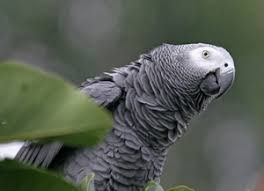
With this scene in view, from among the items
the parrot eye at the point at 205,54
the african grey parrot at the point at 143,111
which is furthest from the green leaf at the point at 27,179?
the parrot eye at the point at 205,54

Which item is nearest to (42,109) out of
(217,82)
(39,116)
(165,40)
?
(39,116)

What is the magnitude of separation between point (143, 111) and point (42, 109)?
63.0 inches

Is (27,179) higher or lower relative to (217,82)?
lower

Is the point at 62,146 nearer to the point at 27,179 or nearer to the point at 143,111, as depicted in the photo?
the point at 143,111

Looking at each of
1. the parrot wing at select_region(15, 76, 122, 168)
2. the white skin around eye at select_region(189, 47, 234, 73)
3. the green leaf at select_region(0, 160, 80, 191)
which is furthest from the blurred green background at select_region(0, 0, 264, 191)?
the green leaf at select_region(0, 160, 80, 191)

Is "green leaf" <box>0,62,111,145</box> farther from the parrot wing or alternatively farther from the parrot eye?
the parrot eye

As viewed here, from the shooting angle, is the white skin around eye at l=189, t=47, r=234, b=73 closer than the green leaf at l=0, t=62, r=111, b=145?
No

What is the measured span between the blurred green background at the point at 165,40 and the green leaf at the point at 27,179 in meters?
8.00

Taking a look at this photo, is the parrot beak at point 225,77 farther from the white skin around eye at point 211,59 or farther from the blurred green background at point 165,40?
the blurred green background at point 165,40

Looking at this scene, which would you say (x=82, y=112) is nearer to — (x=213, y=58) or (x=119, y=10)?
(x=213, y=58)

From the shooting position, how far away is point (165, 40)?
9383 mm

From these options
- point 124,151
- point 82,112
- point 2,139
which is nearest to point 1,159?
point 2,139

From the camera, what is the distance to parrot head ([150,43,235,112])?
2771 mm

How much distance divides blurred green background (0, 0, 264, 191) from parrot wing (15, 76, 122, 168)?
6.44 meters
